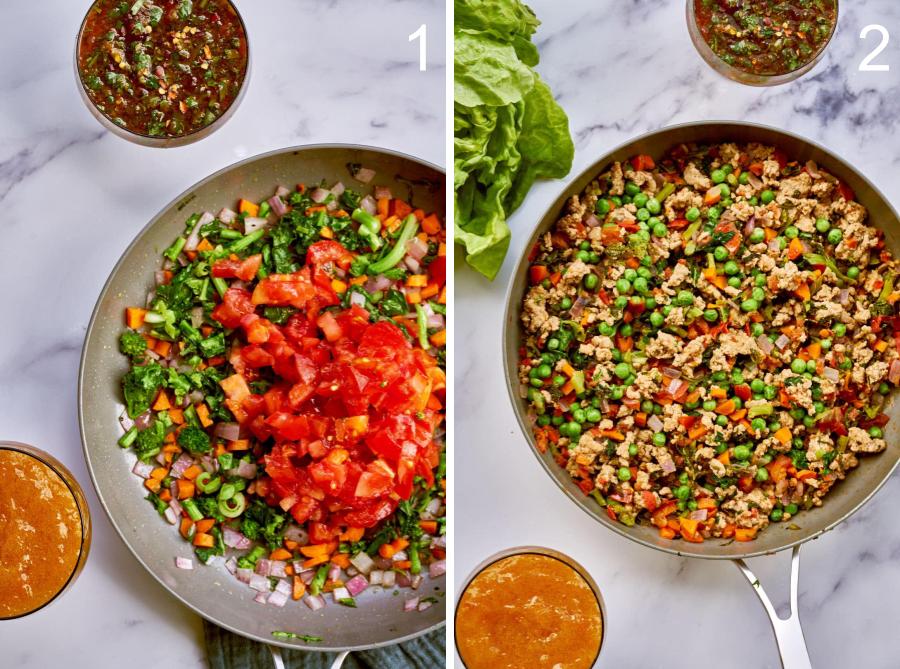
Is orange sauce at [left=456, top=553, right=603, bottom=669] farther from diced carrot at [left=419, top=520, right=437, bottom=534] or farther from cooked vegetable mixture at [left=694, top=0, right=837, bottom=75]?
cooked vegetable mixture at [left=694, top=0, right=837, bottom=75]

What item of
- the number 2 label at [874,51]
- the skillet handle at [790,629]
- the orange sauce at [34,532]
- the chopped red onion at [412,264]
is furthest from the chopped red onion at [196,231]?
the number 2 label at [874,51]

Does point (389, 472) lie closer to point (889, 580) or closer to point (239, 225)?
point (239, 225)

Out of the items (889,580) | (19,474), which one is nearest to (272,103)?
(19,474)

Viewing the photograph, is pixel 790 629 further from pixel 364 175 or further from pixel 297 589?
pixel 364 175

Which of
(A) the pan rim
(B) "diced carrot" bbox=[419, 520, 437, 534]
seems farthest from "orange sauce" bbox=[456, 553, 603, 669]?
(B) "diced carrot" bbox=[419, 520, 437, 534]

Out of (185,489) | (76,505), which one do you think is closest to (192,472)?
(185,489)

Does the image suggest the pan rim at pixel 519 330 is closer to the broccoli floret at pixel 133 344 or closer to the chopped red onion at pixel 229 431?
the chopped red onion at pixel 229 431
